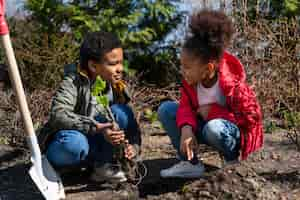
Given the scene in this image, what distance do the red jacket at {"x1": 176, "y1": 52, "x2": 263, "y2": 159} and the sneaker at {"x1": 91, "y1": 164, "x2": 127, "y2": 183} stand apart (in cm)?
39

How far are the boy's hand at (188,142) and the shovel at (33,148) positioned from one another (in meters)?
0.65

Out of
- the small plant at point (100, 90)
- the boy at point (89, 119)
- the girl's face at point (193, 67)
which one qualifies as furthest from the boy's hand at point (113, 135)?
the girl's face at point (193, 67)

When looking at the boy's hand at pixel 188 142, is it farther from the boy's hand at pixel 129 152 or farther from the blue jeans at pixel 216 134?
the boy's hand at pixel 129 152

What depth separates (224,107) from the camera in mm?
3039

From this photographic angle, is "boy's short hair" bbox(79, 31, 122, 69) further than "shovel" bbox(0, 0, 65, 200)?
Yes

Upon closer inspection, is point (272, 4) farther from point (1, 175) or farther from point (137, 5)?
point (1, 175)

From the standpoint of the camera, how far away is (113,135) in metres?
2.78

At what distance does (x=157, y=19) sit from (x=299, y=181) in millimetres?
3222

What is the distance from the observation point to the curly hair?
9.50 ft

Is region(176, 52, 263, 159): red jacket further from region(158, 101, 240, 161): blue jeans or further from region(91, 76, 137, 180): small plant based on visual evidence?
region(91, 76, 137, 180): small plant

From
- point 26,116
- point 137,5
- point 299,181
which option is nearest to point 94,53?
point 26,116

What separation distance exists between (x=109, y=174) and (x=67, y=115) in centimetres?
39

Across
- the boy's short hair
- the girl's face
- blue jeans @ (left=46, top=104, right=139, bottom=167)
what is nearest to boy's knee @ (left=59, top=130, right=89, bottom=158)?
blue jeans @ (left=46, top=104, right=139, bottom=167)

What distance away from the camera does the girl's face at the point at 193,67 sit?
2914 millimetres
